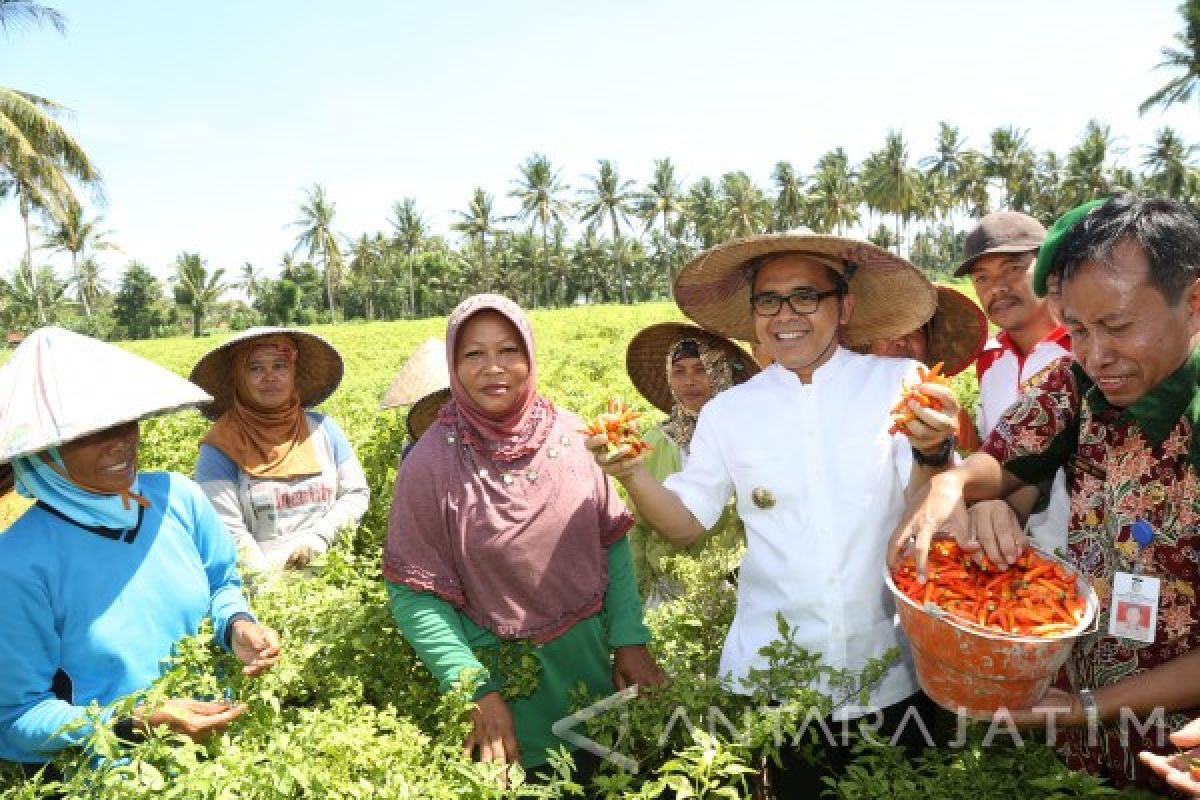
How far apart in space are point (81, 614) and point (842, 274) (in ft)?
7.55

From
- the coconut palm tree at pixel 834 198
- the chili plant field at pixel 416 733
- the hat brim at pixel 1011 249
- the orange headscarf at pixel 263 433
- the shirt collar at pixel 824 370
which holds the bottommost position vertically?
the chili plant field at pixel 416 733

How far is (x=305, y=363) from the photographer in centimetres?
432

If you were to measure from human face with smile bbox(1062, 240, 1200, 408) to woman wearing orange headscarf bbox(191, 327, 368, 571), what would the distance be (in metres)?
3.09

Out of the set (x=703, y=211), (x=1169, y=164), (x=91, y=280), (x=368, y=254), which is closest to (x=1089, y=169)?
(x=1169, y=164)

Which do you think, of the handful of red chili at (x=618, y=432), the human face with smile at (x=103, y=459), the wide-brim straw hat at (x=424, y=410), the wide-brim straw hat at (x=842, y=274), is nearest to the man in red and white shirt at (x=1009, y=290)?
the wide-brim straw hat at (x=842, y=274)

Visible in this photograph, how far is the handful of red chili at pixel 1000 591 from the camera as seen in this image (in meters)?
1.60

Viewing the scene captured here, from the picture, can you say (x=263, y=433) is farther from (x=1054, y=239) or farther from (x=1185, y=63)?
(x=1185, y=63)

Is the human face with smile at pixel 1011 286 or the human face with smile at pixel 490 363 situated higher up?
the human face with smile at pixel 1011 286

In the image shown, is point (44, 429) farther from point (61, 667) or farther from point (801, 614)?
point (801, 614)

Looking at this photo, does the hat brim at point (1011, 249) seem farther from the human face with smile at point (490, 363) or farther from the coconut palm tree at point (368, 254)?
the coconut palm tree at point (368, 254)

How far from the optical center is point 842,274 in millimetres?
2324

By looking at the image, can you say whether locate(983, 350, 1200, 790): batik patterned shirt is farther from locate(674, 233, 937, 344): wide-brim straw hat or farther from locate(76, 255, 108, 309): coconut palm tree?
locate(76, 255, 108, 309): coconut palm tree

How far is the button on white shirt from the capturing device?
2094 millimetres

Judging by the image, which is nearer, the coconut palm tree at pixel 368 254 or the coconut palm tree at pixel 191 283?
the coconut palm tree at pixel 191 283
